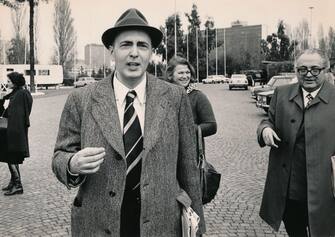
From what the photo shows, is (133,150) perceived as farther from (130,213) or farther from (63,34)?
(63,34)

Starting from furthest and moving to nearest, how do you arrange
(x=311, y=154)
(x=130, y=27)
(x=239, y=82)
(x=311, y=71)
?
(x=239, y=82) → (x=311, y=71) → (x=311, y=154) → (x=130, y=27)

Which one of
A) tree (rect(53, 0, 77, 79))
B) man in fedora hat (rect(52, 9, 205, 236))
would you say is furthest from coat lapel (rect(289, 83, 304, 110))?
tree (rect(53, 0, 77, 79))

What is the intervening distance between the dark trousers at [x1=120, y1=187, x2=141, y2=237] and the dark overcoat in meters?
5.03

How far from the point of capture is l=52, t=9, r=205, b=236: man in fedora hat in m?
2.14

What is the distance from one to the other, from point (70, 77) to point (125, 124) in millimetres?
66222

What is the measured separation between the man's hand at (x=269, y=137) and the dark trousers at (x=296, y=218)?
1.54ft

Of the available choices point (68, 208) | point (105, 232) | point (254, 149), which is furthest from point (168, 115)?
point (254, 149)

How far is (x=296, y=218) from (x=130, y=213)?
183 centimetres

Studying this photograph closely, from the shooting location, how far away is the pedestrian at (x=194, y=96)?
4598mm

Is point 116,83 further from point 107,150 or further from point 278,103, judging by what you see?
point 278,103

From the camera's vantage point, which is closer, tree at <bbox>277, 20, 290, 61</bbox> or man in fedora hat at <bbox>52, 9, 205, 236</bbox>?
man in fedora hat at <bbox>52, 9, 205, 236</bbox>

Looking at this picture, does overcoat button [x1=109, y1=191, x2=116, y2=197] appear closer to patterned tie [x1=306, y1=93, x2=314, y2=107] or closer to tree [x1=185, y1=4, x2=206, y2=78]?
patterned tie [x1=306, y1=93, x2=314, y2=107]

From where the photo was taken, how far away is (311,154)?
11.0ft

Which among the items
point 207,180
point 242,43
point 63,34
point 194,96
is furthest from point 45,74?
point 207,180
